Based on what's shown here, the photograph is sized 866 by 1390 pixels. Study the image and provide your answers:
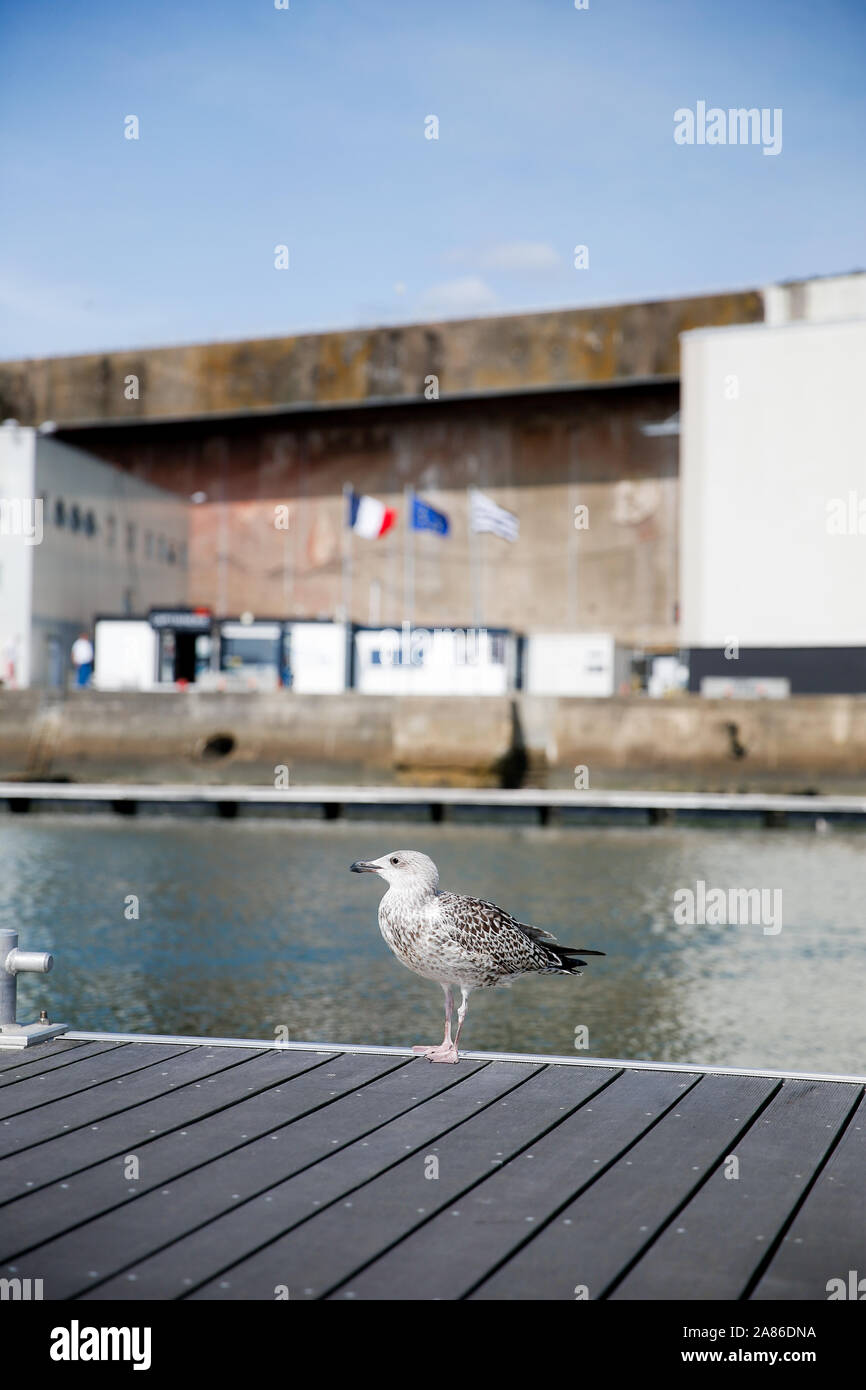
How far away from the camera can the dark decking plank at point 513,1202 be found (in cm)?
397

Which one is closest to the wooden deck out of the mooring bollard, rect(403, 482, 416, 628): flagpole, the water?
the mooring bollard

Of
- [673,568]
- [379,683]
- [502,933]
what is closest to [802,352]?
[673,568]

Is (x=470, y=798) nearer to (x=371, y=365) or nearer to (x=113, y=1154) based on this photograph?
(x=113, y=1154)

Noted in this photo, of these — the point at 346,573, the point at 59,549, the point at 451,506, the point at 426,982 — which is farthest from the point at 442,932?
the point at 451,506

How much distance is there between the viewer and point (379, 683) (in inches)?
1903

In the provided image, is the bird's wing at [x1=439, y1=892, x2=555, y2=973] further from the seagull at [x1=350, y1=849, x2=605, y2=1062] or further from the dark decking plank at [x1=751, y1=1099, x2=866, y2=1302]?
the dark decking plank at [x1=751, y1=1099, x2=866, y2=1302]

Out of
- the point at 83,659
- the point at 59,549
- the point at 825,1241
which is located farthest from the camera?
the point at 59,549

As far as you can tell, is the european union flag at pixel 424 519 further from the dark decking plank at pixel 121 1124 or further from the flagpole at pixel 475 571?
the dark decking plank at pixel 121 1124

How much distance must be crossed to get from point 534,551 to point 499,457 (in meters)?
4.63

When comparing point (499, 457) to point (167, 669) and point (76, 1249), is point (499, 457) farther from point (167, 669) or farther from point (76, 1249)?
point (76, 1249)

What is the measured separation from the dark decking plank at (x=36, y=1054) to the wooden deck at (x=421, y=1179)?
0.09 feet

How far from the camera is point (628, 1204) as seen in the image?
181 inches

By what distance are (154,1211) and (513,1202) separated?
1.19 metres

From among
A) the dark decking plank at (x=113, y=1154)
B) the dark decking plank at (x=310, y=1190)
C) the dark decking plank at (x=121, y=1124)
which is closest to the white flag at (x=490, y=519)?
the dark decking plank at (x=121, y=1124)
